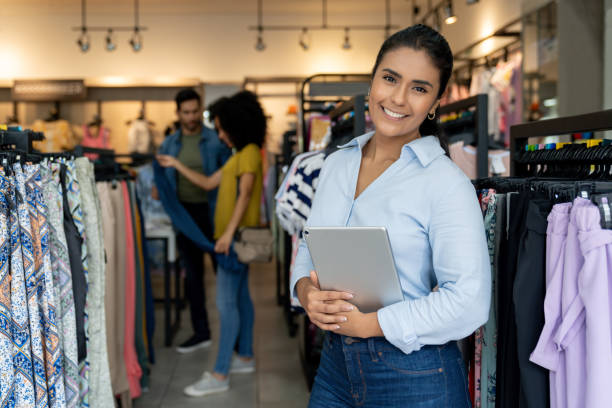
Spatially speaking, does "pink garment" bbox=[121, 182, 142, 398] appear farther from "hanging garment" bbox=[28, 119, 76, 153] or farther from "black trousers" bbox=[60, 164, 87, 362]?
"hanging garment" bbox=[28, 119, 76, 153]

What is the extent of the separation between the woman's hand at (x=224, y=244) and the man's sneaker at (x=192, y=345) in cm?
117

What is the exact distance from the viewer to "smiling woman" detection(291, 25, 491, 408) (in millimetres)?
1142

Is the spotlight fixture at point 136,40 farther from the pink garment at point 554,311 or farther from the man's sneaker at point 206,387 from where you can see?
the pink garment at point 554,311

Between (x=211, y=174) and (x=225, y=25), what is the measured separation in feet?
20.2

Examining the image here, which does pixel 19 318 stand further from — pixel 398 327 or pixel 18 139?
pixel 398 327

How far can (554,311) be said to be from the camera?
117 centimetres

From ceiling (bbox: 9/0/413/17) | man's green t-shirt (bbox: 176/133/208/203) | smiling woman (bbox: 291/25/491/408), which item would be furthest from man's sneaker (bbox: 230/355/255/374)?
ceiling (bbox: 9/0/413/17)

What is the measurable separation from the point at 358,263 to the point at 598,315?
0.45 meters

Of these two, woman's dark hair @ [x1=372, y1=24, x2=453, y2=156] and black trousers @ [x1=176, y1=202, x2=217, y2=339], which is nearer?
woman's dark hair @ [x1=372, y1=24, x2=453, y2=156]

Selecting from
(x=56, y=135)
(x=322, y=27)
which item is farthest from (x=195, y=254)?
(x=322, y=27)

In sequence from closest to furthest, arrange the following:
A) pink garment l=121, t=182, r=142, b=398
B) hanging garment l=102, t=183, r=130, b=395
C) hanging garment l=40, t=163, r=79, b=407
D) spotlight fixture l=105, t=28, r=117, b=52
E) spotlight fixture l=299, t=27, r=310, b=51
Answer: hanging garment l=40, t=163, r=79, b=407
hanging garment l=102, t=183, r=130, b=395
pink garment l=121, t=182, r=142, b=398
spotlight fixture l=105, t=28, r=117, b=52
spotlight fixture l=299, t=27, r=310, b=51

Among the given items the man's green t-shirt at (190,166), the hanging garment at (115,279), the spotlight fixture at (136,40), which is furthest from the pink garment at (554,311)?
the spotlight fixture at (136,40)

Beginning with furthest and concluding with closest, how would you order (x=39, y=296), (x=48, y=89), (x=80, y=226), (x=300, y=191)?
(x=48, y=89) → (x=300, y=191) → (x=80, y=226) → (x=39, y=296)

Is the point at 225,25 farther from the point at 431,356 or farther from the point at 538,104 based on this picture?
the point at 431,356
